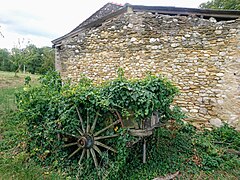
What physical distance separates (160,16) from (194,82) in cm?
228

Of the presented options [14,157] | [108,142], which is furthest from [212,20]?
[14,157]

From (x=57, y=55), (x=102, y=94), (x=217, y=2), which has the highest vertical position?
(x=217, y=2)

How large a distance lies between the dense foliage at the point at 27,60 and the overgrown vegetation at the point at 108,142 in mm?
8534

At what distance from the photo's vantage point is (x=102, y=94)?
3285mm

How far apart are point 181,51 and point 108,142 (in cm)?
364

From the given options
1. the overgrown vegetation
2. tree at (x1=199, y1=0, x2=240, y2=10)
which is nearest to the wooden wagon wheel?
the overgrown vegetation

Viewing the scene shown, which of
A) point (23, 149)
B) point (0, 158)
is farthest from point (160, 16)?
point (0, 158)

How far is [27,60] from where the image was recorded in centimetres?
1852

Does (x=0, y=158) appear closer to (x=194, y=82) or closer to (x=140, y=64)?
(x=140, y=64)

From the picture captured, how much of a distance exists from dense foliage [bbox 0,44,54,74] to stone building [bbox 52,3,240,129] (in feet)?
21.0

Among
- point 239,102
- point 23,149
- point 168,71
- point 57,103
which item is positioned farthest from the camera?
point 168,71

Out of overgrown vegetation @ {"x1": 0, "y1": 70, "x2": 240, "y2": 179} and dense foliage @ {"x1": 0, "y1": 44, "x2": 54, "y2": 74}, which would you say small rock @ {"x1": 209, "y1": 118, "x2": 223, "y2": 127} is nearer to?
overgrown vegetation @ {"x1": 0, "y1": 70, "x2": 240, "y2": 179}

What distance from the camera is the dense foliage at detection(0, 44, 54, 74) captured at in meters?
18.2

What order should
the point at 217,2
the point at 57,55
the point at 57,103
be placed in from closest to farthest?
the point at 57,103, the point at 57,55, the point at 217,2
